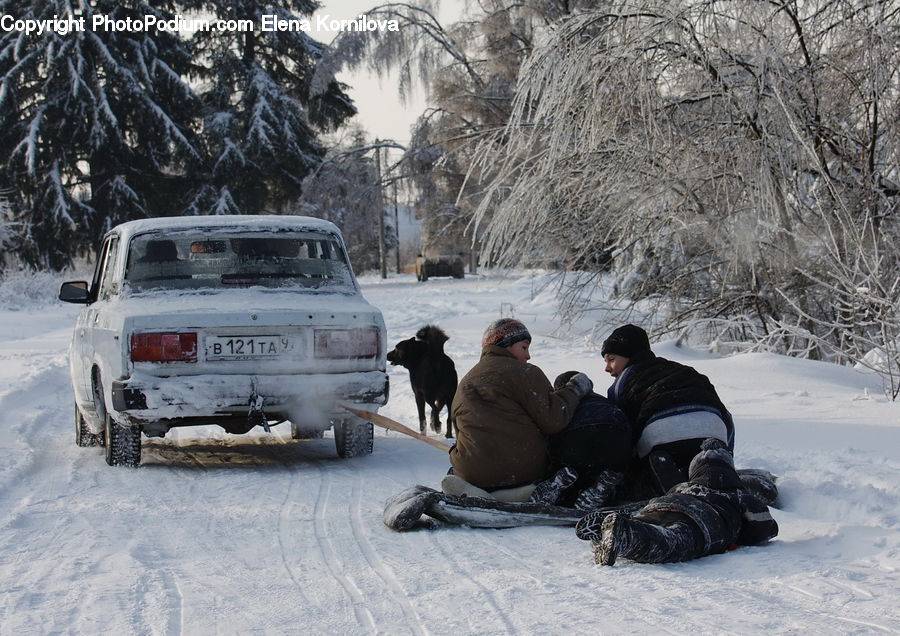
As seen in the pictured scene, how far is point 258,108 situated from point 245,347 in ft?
119

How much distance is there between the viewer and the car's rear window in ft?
24.6

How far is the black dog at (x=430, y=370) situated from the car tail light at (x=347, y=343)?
1.91 metres

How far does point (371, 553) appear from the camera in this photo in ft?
15.2

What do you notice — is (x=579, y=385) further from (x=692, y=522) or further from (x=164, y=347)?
(x=164, y=347)

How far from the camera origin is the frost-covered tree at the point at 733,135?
871 cm

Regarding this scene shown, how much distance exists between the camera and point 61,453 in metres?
7.75

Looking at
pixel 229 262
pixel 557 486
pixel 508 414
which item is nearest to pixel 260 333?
pixel 229 262

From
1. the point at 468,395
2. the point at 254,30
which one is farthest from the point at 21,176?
the point at 468,395

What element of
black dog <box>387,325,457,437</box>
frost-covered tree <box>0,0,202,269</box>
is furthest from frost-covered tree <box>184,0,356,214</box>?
black dog <box>387,325,457,437</box>

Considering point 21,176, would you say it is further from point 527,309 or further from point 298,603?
point 298,603

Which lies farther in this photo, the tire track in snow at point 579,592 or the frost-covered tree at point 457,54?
the frost-covered tree at point 457,54

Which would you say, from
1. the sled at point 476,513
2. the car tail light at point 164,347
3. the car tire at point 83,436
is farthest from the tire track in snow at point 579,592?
the car tire at point 83,436

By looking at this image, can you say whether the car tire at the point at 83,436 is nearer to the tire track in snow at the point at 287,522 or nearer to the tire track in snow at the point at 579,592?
the tire track in snow at the point at 287,522

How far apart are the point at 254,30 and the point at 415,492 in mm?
40681
